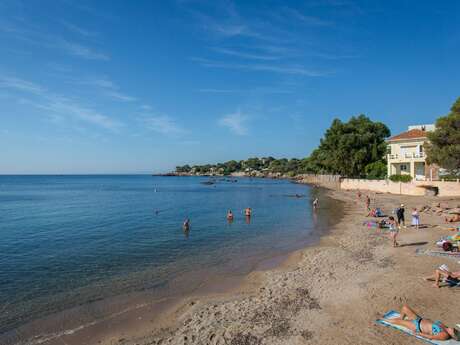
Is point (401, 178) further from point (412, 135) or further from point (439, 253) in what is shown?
point (439, 253)

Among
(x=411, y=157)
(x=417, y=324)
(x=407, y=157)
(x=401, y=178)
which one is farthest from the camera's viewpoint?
(x=407, y=157)

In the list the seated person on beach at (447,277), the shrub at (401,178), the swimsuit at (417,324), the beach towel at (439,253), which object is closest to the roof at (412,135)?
the shrub at (401,178)

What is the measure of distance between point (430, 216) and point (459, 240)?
11.3 m

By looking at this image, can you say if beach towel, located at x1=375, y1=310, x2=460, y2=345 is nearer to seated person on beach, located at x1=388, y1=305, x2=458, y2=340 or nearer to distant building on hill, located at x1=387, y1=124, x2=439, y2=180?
seated person on beach, located at x1=388, y1=305, x2=458, y2=340

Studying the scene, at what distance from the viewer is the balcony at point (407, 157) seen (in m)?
44.3

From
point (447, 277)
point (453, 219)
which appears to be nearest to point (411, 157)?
point (453, 219)

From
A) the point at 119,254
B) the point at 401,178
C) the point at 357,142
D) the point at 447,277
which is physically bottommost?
the point at 119,254

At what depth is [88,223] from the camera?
30641 mm

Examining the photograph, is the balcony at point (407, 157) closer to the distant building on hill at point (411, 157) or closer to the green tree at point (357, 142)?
the distant building on hill at point (411, 157)

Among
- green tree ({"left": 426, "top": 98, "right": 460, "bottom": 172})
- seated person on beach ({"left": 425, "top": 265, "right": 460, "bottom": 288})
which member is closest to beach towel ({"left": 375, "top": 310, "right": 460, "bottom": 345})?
seated person on beach ({"left": 425, "top": 265, "right": 460, "bottom": 288})

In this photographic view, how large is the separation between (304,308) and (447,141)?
31.0 m

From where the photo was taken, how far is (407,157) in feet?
152

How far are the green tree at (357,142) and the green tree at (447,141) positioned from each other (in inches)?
1294

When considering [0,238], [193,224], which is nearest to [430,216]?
[193,224]
